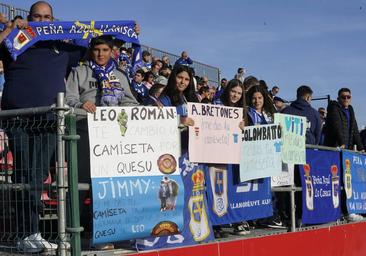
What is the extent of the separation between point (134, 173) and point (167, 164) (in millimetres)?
401

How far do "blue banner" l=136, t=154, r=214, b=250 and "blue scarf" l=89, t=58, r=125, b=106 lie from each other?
0.89 metres

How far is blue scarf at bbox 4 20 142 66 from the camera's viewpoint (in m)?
5.41

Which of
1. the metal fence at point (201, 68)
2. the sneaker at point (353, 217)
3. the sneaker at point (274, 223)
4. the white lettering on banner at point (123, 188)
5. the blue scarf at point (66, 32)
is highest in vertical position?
the metal fence at point (201, 68)

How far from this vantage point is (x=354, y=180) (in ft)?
33.2

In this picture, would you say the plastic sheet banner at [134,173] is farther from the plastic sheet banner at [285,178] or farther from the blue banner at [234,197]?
the plastic sheet banner at [285,178]

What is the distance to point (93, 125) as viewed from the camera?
4.92m

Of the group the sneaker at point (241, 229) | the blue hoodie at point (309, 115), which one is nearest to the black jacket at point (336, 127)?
the blue hoodie at point (309, 115)

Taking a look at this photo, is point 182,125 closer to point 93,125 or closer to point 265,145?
point 93,125

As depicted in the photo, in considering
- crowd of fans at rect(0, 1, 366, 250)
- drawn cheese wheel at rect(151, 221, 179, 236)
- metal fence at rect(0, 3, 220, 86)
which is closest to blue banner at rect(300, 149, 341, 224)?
crowd of fans at rect(0, 1, 366, 250)

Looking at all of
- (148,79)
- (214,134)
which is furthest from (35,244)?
(148,79)

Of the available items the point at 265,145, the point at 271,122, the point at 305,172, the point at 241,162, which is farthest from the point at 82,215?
the point at 305,172

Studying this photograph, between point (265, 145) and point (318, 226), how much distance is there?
211cm

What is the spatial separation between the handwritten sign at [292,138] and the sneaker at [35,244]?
11.7 feet

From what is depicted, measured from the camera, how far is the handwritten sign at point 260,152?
682 centimetres
